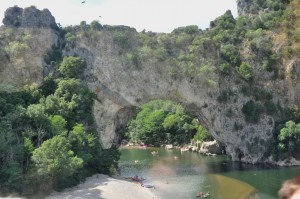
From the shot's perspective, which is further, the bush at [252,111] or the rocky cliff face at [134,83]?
the bush at [252,111]

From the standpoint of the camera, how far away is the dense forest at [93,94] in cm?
2827

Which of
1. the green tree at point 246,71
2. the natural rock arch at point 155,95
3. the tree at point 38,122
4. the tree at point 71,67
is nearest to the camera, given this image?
the tree at point 38,122

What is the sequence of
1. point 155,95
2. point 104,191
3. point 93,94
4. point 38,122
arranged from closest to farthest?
point 104,191 → point 38,122 → point 93,94 → point 155,95

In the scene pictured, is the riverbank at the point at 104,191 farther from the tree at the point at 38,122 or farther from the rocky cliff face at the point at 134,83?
the rocky cliff face at the point at 134,83

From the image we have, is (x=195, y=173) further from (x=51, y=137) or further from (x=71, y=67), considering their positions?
(x=71, y=67)

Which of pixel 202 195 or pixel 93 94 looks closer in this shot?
pixel 202 195

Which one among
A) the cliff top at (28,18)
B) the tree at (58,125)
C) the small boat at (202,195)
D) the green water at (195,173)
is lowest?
the small boat at (202,195)

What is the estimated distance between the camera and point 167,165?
42.9 m

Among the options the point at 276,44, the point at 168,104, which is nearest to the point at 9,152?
the point at 276,44

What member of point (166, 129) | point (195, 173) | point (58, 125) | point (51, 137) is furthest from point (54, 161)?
point (166, 129)

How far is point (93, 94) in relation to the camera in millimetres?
39969

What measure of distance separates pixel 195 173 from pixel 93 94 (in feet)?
39.0

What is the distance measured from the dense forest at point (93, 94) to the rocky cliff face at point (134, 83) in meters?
0.37

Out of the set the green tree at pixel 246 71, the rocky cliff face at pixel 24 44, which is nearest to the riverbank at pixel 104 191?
the rocky cliff face at pixel 24 44
